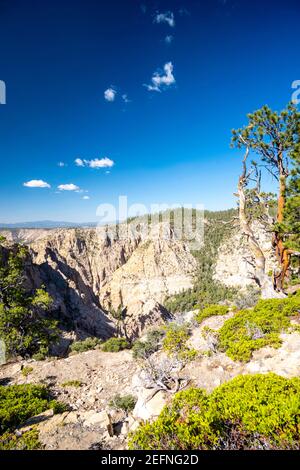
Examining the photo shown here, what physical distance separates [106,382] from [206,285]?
59.0 m

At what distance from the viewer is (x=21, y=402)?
258 inches

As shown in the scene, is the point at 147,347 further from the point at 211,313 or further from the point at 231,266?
the point at 231,266

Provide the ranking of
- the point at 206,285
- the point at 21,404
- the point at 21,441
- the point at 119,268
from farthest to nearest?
the point at 119,268 → the point at 206,285 → the point at 21,404 → the point at 21,441

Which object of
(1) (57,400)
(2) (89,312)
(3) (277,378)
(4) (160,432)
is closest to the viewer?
(4) (160,432)

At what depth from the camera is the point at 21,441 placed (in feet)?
15.8

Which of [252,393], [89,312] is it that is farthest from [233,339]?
[89,312]

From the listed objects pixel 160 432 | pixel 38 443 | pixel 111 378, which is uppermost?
pixel 160 432

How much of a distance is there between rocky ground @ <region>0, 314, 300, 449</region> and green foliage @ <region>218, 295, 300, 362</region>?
24cm

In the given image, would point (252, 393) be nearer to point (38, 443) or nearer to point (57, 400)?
point (38, 443)

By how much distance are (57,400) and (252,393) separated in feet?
20.3

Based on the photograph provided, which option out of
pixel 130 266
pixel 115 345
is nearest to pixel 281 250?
pixel 115 345

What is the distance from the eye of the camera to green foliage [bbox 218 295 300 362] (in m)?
7.01

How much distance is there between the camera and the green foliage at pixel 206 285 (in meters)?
57.8
